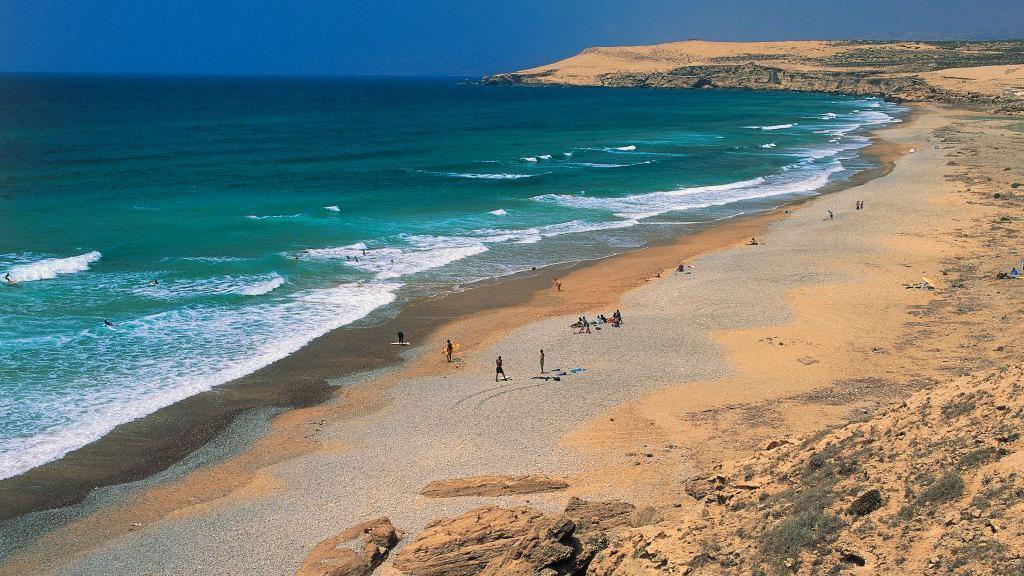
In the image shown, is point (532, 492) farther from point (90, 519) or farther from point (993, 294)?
point (993, 294)

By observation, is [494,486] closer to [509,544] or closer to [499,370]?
[509,544]

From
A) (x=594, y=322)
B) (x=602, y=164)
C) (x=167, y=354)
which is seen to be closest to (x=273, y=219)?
(x=167, y=354)

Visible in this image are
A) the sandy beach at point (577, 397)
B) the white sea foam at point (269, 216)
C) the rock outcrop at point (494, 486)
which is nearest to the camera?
the sandy beach at point (577, 397)

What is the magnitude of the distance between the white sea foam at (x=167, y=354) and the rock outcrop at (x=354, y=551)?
8846 millimetres

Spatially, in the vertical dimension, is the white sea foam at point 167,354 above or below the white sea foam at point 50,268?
below

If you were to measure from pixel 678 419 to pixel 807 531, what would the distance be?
9.27 m

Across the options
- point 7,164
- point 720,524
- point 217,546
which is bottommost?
point 217,546

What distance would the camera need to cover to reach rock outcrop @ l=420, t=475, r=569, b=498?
16531 mm

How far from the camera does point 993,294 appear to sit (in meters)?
28.3

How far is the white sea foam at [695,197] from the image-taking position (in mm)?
52344

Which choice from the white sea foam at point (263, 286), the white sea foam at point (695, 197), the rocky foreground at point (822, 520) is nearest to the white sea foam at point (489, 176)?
the white sea foam at point (695, 197)

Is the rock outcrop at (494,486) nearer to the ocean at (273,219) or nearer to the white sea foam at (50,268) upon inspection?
the ocean at (273,219)

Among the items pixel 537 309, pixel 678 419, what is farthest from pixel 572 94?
pixel 678 419

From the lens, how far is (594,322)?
1128 inches
